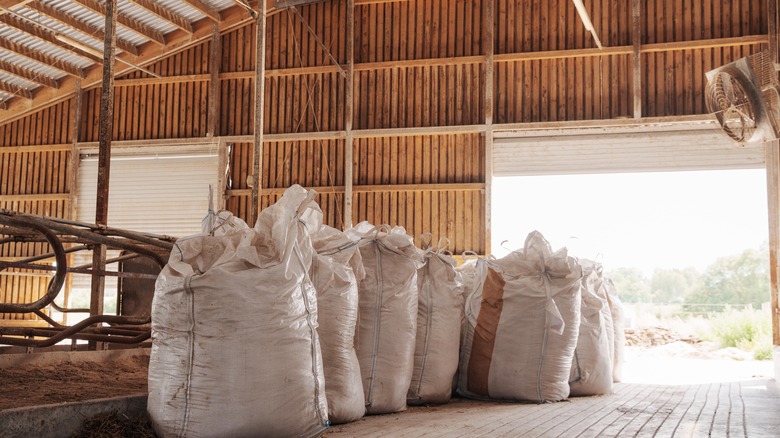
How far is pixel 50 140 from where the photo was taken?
Answer: 480 inches

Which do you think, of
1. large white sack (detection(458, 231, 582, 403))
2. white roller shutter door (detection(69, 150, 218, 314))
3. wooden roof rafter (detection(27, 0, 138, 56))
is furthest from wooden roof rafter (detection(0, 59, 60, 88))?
large white sack (detection(458, 231, 582, 403))

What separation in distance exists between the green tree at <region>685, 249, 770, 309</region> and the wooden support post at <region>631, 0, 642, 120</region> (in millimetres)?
19858

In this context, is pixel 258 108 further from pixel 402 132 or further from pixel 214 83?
pixel 214 83

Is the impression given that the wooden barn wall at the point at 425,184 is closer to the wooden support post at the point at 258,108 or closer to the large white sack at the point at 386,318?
the wooden support post at the point at 258,108

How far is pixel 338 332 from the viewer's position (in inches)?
126

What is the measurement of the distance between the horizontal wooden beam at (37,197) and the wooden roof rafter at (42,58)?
1857 mm

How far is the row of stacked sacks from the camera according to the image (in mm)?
2562

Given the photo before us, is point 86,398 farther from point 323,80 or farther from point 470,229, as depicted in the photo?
point 323,80

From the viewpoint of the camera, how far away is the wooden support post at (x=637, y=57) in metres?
9.77

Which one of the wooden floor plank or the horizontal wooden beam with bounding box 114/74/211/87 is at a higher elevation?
the horizontal wooden beam with bounding box 114/74/211/87

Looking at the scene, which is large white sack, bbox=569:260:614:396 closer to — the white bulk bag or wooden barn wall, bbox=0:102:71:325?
the white bulk bag

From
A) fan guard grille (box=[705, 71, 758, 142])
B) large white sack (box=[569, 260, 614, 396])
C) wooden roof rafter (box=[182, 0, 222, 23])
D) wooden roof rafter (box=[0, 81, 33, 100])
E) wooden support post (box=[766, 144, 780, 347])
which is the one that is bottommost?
large white sack (box=[569, 260, 614, 396])

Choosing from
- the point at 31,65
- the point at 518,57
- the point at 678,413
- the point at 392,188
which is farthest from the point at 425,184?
the point at 678,413

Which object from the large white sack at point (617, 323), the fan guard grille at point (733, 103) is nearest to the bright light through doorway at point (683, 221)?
the fan guard grille at point (733, 103)
